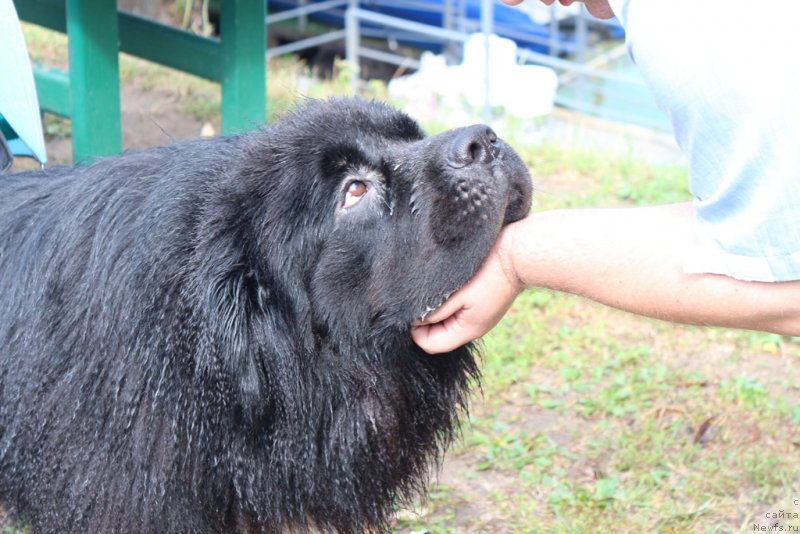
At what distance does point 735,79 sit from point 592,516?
172 cm

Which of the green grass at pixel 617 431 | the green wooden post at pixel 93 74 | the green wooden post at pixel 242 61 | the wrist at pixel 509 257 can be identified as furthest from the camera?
the green wooden post at pixel 242 61

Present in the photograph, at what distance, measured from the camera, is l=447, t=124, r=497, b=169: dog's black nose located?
2.33 metres

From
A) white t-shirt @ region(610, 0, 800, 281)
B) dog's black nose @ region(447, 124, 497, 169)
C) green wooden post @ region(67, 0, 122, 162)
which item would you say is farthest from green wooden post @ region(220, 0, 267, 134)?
white t-shirt @ region(610, 0, 800, 281)

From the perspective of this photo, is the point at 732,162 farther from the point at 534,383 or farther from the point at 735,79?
the point at 534,383

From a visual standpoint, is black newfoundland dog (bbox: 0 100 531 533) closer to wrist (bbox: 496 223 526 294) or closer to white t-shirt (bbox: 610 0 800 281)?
wrist (bbox: 496 223 526 294)

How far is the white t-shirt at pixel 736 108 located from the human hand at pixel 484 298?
1.60 feet

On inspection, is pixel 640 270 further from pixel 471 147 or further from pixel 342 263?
pixel 342 263

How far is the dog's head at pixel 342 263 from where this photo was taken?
7.70ft

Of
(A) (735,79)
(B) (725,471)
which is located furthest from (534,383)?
(A) (735,79)

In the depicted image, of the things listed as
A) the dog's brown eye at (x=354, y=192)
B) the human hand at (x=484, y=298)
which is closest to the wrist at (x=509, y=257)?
the human hand at (x=484, y=298)

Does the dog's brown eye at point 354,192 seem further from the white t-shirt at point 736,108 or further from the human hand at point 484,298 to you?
the white t-shirt at point 736,108

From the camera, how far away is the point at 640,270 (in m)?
2.17

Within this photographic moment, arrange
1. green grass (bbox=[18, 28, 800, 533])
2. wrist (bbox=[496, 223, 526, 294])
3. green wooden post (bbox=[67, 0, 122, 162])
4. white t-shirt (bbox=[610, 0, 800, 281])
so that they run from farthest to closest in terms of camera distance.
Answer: green wooden post (bbox=[67, 0, 122, 162]), green grass (bbox=[18, 28, 800, 533]), wrist (bbox=[496, 223, 526, 294]), white t-shirt (bbox=[610, 0, 800, 281])

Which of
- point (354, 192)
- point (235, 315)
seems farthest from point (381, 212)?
point (235, 315)
